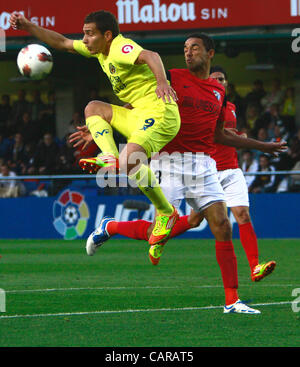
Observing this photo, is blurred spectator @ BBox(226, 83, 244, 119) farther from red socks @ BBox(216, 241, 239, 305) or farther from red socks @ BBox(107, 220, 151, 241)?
red socks @ BBox(216, 241, 239, 305)

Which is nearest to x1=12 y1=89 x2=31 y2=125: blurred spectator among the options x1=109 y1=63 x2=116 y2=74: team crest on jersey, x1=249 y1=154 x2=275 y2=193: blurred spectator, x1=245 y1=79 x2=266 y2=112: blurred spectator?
x1=245 y1=79 x2=266 y2=112: blurred spectator

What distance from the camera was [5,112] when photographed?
23922 mm

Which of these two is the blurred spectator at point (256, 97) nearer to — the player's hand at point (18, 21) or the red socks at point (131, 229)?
the red socks at point (131, 229)

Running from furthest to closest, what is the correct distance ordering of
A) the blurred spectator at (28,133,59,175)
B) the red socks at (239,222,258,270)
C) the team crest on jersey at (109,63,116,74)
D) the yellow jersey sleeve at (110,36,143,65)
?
the blurred spectator at (28,133,59,175)
the red socks at (239,222,258,270)
the team crest on jersey at (109,63,116,74)
the yellow jersey sleeve at (110,36,143,65)

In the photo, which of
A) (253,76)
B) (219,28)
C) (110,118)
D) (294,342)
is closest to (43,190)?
(219,28)

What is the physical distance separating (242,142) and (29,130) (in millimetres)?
15106

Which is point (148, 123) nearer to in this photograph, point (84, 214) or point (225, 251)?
point (225, 251)

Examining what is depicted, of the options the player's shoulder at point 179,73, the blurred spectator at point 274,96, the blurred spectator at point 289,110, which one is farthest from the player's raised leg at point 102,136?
the blurred spectator at point 289,110

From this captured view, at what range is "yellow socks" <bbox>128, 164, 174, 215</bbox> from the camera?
7.37m

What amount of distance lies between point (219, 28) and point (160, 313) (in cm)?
1405

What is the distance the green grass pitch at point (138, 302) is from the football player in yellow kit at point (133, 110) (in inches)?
36.3

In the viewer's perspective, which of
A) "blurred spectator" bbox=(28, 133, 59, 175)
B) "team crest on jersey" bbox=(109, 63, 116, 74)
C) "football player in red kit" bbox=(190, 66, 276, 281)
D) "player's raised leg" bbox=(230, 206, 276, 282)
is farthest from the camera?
"blurred spectator" bbox=(28, 133, 59, 175)

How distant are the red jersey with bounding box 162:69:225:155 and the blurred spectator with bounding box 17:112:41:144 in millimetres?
15067

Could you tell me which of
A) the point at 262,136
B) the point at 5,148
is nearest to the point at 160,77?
the point at 262,136
